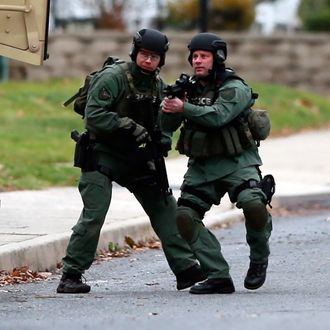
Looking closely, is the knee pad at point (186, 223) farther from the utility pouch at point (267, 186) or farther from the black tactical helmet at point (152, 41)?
the black tactical helmet at point (152, 41)

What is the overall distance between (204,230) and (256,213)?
425 millimetres

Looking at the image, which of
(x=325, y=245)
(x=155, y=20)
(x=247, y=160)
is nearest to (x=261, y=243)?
(x=247, y=160)

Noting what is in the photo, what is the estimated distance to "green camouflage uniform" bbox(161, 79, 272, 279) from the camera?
885 cm

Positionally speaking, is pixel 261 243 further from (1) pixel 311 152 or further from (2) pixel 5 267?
(1) pixel 311 152

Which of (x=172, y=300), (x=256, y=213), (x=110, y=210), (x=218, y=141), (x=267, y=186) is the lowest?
(x=110, y=210)

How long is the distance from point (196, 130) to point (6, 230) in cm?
347

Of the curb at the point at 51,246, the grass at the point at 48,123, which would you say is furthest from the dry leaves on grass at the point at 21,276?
the grass at the point at 48,123

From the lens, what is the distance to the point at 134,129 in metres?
9.05

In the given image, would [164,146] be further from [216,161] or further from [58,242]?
[58,242]

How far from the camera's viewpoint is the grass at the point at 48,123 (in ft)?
55.4

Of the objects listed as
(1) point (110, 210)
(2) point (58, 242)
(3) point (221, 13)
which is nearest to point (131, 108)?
(2) point (58, 242)

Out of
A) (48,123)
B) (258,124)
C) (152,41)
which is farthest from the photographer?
(48,123)

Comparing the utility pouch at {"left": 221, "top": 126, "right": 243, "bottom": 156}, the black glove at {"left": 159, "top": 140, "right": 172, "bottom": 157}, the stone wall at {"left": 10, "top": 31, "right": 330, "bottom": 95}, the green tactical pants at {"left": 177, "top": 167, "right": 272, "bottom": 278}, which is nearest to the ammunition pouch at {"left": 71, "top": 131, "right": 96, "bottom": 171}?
the black glove at {"left": 159, "top": 140, "right": 172, "bottom": 157}

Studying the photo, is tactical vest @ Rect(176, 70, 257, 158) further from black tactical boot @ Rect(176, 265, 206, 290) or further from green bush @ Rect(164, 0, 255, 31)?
green bush @ Rect(164, 0, 255, 31)
